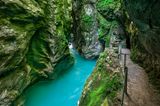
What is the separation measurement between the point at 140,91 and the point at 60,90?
11.6 meters

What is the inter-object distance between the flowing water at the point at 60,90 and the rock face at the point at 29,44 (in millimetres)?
652

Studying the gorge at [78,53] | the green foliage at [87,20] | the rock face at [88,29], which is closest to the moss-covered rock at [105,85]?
→ the gorge at [78,53]

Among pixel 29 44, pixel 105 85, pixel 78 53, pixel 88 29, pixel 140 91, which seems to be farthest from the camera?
pixel 78 53

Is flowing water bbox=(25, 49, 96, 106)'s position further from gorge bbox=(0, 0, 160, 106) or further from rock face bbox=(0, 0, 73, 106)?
rock face bbox=(0, 0, 73, 106)

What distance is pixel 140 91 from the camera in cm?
695

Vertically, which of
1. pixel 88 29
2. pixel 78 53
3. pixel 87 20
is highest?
pixel 87 20

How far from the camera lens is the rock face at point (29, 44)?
→ 13.8 metres

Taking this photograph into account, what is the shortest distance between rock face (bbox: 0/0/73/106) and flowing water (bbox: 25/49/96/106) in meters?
0.65

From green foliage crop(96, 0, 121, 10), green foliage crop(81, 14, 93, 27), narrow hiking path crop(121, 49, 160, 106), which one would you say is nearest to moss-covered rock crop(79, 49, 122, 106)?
narrow hiking path crop(121, 49, 160, 106)

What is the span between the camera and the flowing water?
1647 cm

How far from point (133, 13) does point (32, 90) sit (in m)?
13.8

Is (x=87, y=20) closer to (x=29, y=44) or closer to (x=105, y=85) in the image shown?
(x=29, y=44)

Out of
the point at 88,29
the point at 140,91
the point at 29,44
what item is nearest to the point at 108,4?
the point at 88,29

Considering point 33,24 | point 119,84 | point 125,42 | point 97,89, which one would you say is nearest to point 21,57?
point 33,24
